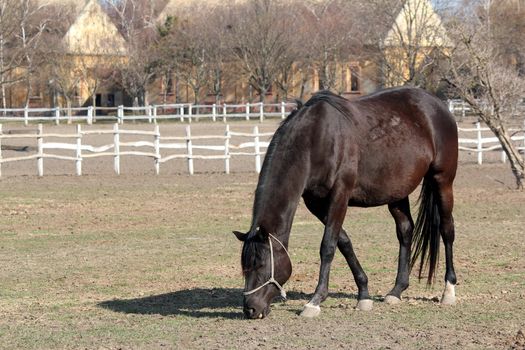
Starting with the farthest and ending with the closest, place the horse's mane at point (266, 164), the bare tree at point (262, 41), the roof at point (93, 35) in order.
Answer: the roof at point (93, 35)
the bare tree at point (262, 41)
the horse's mane at point (266, 164)

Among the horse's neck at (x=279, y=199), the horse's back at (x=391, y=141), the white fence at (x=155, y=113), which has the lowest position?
the white fence at (x=155, y=113)

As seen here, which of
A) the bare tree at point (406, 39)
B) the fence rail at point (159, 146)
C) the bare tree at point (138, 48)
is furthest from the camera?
the bare tree at point (138, 48)

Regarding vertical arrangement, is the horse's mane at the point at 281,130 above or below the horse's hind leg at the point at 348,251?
above

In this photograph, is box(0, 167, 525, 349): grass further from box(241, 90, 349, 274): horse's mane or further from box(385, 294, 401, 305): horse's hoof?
box(241, 90, 349, 274): horse's mane

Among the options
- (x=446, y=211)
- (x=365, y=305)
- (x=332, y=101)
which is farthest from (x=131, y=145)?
(x=365, y=305)

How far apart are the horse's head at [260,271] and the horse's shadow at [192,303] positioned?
0.54 meters

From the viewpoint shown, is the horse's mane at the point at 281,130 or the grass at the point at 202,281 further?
the horse's mane at the point at 281,130

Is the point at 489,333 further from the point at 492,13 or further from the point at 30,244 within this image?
the point at 492,13

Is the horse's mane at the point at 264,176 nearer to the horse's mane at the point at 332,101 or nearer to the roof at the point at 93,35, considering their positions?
the horse's mane at the point at 332,101

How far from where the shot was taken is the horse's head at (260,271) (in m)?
7.55

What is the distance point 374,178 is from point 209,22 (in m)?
49.5

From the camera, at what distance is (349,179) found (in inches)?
324

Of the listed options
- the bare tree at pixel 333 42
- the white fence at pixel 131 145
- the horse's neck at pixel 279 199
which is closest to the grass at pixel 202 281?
the horse's neck at pixel 279 199

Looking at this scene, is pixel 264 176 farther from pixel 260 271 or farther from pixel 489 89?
pixel 489 89
